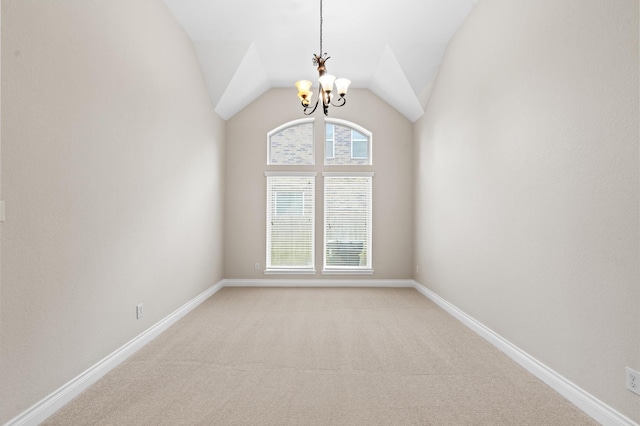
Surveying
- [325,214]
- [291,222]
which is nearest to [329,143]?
[325,214]

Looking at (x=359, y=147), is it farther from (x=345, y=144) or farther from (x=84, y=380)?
(x=84, y=380)

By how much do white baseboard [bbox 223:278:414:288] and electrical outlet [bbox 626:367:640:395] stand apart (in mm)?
3680

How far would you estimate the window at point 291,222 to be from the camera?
5.46 meters

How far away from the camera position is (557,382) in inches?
83.7

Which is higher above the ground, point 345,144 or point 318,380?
point 345,144

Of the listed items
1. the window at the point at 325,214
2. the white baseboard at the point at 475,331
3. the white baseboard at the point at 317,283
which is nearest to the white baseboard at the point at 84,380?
the white baseboard at the point at 475,331

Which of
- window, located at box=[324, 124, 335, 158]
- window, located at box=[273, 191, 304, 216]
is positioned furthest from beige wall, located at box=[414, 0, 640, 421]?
window, located at box=[273, 191, 304, 216]

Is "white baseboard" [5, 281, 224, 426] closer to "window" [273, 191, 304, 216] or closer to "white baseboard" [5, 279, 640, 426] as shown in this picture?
"white baseboard" [5, 279, 640, 426]

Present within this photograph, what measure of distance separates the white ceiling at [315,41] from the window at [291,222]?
1.54 m

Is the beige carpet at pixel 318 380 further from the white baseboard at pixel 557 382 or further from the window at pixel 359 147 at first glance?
the window at pixel 359 147

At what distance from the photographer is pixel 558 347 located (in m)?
2.15

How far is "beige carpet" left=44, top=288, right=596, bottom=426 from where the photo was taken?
1863 millimetres

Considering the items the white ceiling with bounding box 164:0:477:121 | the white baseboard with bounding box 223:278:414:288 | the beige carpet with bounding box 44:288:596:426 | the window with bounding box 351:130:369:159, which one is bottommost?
the beige carpet with bounding box 44:288:596:426

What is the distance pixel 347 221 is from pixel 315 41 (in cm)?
279
